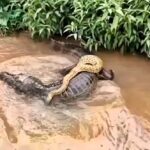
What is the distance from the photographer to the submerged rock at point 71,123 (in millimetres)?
4672

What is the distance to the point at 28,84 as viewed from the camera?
5.52 m

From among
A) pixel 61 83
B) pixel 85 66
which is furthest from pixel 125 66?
pixel 61 83

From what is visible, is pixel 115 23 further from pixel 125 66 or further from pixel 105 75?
pixel 105 75

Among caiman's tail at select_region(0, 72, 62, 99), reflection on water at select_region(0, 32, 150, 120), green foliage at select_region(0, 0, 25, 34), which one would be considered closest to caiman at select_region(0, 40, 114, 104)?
caiman's tail at select_region(0, 72, 62, 99)

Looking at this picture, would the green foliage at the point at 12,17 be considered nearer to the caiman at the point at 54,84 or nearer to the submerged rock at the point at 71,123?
the caiman at the point at 54,84

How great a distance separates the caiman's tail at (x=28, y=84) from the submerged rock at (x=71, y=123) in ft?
0.23

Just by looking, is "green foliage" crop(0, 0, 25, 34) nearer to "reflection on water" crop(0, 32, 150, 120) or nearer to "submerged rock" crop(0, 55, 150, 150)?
"reflection on water" crop(0, 32, 150, 120)

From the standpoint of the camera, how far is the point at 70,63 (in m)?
6.18

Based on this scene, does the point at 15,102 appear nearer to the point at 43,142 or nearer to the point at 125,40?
the point at 43,142

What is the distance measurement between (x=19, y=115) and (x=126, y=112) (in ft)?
3.85

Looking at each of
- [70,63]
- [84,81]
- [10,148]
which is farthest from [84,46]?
[10,148]

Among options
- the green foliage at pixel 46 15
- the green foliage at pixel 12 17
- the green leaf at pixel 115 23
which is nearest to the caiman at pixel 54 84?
the green leaf at pixel 115 23

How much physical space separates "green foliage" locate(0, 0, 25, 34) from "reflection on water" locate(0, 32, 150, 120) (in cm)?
21

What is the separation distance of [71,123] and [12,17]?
2.81 meters
